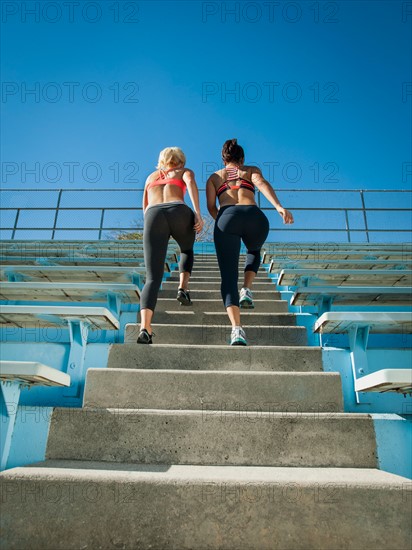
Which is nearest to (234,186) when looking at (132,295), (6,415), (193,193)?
(193,193)

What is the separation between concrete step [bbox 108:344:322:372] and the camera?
2121 mm

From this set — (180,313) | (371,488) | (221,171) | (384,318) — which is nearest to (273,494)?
(371,488)

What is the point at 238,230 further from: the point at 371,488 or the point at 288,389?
the point at 371,488

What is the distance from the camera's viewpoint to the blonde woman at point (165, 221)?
237cm

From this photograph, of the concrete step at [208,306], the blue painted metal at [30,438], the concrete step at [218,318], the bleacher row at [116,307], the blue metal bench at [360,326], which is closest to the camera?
the bleacher row at [116,307]

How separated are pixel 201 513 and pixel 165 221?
1.87 meters

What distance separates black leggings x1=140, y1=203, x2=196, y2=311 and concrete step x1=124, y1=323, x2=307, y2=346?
1.20 ft

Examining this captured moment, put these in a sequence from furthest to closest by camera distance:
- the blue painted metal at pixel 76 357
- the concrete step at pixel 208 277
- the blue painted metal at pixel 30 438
A: the concrete step at pixel 208 277 → the blue painted metal at pixel 76 357 → the blue painted metal at pixel 30 438

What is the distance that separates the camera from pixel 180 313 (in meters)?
2.96

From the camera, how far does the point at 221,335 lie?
255 cm

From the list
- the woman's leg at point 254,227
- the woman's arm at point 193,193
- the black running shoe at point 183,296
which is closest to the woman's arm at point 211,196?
the woman's arm at point 193,193

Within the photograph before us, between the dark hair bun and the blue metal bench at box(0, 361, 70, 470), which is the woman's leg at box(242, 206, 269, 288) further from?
the blue metal bench at box(0, 361, 70, 470)

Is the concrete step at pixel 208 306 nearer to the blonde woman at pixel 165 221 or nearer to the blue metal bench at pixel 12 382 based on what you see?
the blonde woman at pixel 165 221

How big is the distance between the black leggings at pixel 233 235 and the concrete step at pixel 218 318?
1.41 ft
